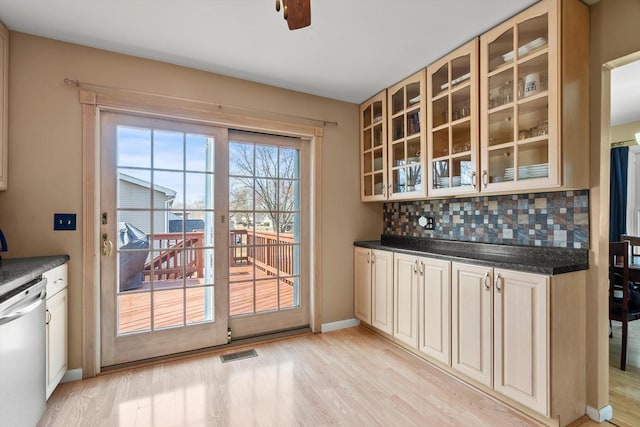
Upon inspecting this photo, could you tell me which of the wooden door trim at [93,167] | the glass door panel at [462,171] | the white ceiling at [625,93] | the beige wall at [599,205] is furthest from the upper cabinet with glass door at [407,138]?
the wooden door trim at [93,167]

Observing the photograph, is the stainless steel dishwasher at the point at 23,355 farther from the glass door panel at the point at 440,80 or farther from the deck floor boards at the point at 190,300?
the glass door panel at the point at 440,80

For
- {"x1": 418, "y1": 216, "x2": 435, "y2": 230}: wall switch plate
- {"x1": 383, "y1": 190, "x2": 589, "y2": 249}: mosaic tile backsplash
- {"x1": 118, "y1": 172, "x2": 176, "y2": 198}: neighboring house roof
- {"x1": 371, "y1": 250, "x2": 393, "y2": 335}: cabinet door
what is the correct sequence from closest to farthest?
{"x1": 383, "y1": 190, "x2": 589, "y2": 249}: mosaic tile backsplash < {"x1": 118, "y1": 172, "x2": 176, "y2": 198}: neighboring house roof < {"x1": 371, "y1": 250, "x2": 393, "y2": 335}: cabinet door < {"x1": 418, "y1": 216, "x2": 435, "y2": 230}: wall switch plate

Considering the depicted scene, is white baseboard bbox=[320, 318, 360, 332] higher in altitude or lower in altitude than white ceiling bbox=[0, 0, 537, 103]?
lower

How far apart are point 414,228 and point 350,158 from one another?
104 centimetres

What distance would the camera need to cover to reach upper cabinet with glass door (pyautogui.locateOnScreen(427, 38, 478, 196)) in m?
2.22

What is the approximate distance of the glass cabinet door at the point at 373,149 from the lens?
3.15 m

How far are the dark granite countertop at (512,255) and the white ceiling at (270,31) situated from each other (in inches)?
61.8

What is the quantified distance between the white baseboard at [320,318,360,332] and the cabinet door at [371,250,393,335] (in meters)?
0.35

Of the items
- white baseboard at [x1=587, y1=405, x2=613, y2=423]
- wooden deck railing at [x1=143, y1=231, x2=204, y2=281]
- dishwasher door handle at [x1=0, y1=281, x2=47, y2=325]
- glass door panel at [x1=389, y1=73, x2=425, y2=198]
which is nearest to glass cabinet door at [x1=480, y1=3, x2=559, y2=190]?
glass door panel at [x1=389, y1=73, x2=425, y2=198]

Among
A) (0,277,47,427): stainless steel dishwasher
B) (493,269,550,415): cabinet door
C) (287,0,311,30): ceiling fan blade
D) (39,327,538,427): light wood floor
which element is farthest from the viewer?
(39,327,538,427): light wood floor

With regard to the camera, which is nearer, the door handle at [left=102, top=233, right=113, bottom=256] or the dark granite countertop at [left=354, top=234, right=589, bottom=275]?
the dark granite countertop at [left=354, top=234, right=589, bottom=275]

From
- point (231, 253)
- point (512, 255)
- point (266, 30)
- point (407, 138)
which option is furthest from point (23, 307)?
point (512, 255)

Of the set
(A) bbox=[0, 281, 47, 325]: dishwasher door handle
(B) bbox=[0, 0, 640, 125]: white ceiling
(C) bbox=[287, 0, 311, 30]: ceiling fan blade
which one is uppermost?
(B) bbox=[0, 0, 640, 125]: white ceiling

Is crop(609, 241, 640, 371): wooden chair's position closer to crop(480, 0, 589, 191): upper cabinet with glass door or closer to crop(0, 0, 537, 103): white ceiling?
crop(480, 0, 589, 191): upper cabinet with glass door
